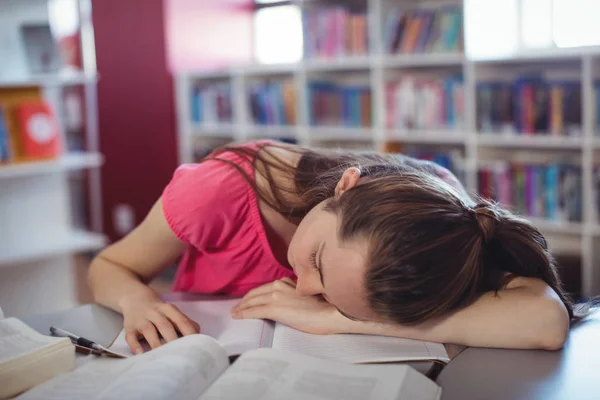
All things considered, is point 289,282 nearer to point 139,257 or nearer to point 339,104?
point 139,257

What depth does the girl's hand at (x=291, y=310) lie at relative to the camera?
929 millimetres

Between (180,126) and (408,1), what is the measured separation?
1733mm

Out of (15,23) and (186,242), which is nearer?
(186,242)

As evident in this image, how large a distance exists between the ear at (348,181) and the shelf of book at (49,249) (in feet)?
6.38

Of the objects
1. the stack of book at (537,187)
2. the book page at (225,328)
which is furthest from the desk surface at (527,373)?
the stack of book at (537,187)

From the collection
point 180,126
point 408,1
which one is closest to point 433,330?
point 408,1

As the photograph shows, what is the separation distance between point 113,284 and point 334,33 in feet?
9.73

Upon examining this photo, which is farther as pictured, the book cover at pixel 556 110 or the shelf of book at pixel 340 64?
the shelf of book at pixel 340 64

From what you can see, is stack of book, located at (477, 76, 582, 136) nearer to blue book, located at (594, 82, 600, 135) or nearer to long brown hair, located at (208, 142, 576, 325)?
blue book, located at (594, 82, 600, 135)

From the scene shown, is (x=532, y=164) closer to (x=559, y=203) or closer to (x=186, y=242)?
(x=559, y=203)

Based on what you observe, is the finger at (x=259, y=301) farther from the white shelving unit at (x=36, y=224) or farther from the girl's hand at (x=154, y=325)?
the white shelving unit at (x=36, y=224)

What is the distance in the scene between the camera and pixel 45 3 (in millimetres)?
2766

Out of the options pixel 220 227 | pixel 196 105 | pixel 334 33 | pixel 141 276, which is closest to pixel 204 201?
pixel 220 227

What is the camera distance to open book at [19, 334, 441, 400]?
0.64 meters
